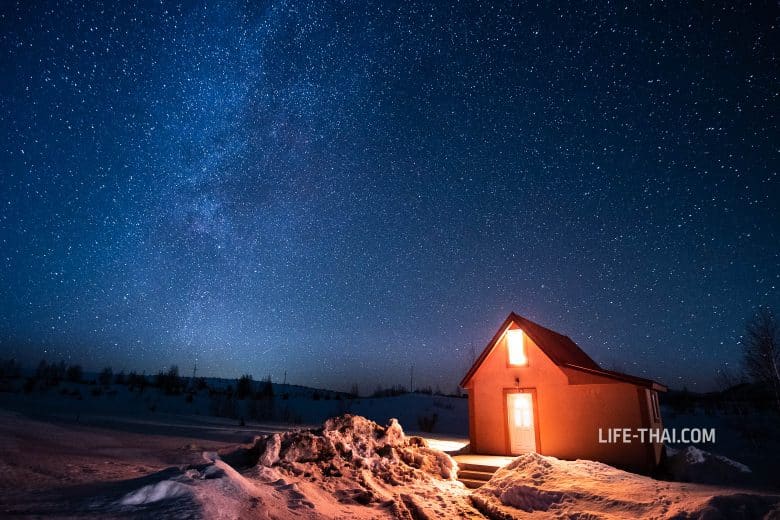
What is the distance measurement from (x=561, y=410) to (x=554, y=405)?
26 centimetres

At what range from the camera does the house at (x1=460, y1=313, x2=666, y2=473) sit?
12852mm

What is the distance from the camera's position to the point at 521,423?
16.6 metres

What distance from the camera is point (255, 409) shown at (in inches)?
1266

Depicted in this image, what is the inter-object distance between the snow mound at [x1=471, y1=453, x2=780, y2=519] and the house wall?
275 centimetres

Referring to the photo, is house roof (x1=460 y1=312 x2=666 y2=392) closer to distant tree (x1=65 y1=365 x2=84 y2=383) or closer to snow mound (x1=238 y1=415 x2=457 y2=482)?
snow mound (x1=238 y1=415 x2=457 y2=482)

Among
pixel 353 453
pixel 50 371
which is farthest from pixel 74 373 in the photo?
pixel 353 453

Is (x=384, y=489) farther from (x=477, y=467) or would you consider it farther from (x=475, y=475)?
(x=477, y=467)

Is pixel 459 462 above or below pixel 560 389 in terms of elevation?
below

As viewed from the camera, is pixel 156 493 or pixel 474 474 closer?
pixel 156 493

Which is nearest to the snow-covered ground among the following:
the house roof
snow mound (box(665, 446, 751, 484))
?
snow mound (box(665, 446, 751, 484))

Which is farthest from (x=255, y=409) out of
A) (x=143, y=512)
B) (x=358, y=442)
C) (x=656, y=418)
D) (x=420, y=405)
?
(x=143, y=512)

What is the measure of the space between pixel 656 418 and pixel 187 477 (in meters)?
15.4

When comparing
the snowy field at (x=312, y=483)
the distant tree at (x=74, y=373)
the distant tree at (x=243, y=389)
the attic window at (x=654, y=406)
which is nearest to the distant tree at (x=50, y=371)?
the distant tree at (x=74, y=373)

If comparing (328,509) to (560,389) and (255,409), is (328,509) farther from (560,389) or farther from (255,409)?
(255,409)
